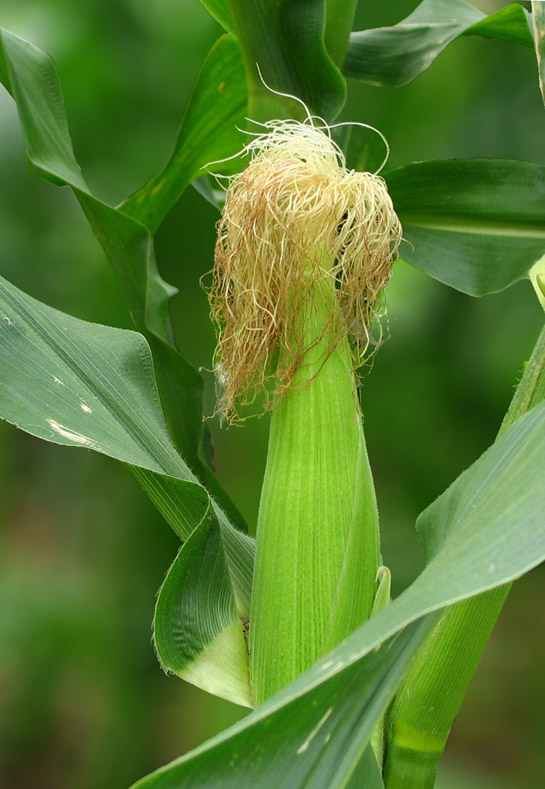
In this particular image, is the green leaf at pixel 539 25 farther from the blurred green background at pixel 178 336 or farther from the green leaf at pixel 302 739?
the green leaf at pixel 302 739

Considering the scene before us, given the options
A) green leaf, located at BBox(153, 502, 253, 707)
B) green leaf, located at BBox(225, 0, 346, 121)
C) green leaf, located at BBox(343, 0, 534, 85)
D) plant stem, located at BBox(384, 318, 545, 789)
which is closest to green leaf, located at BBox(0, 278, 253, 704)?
green leaf, located at BBox(153, 502, 253, 707)

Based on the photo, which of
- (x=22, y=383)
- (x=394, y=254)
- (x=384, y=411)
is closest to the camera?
(x=22, y=383)

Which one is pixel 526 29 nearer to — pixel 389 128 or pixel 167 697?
pixel 389 128

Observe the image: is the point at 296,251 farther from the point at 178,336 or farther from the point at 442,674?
the point at 178,336

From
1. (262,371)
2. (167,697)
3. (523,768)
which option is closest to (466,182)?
(262,371)

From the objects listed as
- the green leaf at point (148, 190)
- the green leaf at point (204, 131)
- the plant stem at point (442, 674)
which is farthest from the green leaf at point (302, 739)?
the green leaf at point (204, 131)
